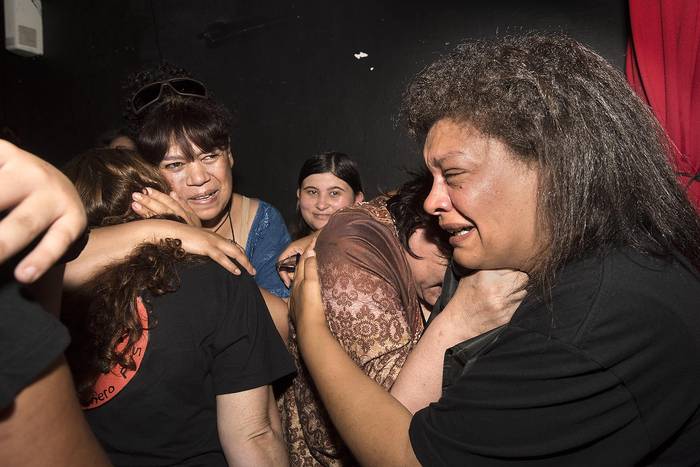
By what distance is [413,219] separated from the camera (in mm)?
1728

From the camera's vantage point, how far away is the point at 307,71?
373cm

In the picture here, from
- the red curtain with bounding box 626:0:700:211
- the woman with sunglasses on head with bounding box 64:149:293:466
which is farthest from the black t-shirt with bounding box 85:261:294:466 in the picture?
the red curtain with bounding box 626:0:700:211

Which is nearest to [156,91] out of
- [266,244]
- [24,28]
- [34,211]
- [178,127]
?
[178,127]

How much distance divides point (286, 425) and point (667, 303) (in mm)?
1175

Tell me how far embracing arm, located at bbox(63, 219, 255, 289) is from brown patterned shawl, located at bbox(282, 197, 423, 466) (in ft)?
0.91

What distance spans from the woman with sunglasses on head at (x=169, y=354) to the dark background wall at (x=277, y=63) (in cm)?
223

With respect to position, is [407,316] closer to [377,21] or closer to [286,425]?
[286,425]

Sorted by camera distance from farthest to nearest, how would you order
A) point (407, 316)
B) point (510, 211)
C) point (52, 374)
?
point (407, 316)
point (510, 211)
point (52, 374)

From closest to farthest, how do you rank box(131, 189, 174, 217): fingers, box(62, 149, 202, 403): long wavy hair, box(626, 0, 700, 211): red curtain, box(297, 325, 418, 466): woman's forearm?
1. box(297, 325, 418, 466): woman's forearm
2. box(62, 149, 202, 403): long wavy hair
3. box(131, 189, 174, 217): fingers
4. box(626, 0, 700, 211): red curtain

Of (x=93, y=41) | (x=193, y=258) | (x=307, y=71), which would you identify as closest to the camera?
(x=193, y=258)

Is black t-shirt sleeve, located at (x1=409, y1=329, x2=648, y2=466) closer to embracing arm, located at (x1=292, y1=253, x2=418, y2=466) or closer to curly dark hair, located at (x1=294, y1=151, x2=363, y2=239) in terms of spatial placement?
embracing arm, located at (x1=292, y1=253, x2=418, y2=466)

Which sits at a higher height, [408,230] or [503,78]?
[503,78]

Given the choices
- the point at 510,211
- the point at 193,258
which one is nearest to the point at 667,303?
the point at 510,211

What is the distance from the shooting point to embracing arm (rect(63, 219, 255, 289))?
1.38 meters
